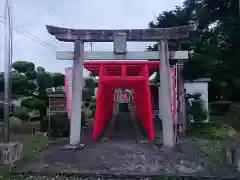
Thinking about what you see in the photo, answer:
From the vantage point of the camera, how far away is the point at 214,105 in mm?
19688

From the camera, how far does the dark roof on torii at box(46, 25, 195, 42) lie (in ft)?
29.2

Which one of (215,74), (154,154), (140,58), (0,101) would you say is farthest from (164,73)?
(0,101)

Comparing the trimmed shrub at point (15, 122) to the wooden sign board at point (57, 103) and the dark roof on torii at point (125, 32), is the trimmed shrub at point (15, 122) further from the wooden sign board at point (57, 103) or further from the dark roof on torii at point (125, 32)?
the dark roof on torii at point (125, 32)

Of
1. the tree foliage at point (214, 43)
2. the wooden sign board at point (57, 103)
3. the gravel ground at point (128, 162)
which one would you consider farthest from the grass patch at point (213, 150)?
the wooden sign board at point (57, 103)

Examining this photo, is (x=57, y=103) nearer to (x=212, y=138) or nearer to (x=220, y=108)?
(x=212, y=138)

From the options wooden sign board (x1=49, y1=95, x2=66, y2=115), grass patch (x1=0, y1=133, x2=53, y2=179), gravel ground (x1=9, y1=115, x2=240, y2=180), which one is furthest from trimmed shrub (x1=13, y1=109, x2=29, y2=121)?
gravel ground (x1=9, y1=115, x2=240, y2=180)

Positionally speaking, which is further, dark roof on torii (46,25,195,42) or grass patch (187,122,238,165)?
dark roof on torii (46,25,195,42)

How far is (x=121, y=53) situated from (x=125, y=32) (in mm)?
693

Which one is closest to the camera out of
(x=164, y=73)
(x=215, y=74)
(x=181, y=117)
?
(x=164, y=73)

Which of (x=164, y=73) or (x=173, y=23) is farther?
(x=173, y=23)

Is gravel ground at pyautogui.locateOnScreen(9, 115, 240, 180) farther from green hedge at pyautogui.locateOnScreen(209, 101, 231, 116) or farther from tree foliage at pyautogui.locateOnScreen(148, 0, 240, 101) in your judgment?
green hedge at pyautogui.locateOnScreen(209, 101, 231, 116)

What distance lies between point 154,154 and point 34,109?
8.29 m

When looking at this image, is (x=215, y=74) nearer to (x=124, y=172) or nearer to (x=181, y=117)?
(x=181, y=117)

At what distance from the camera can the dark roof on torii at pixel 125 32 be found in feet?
29.2
